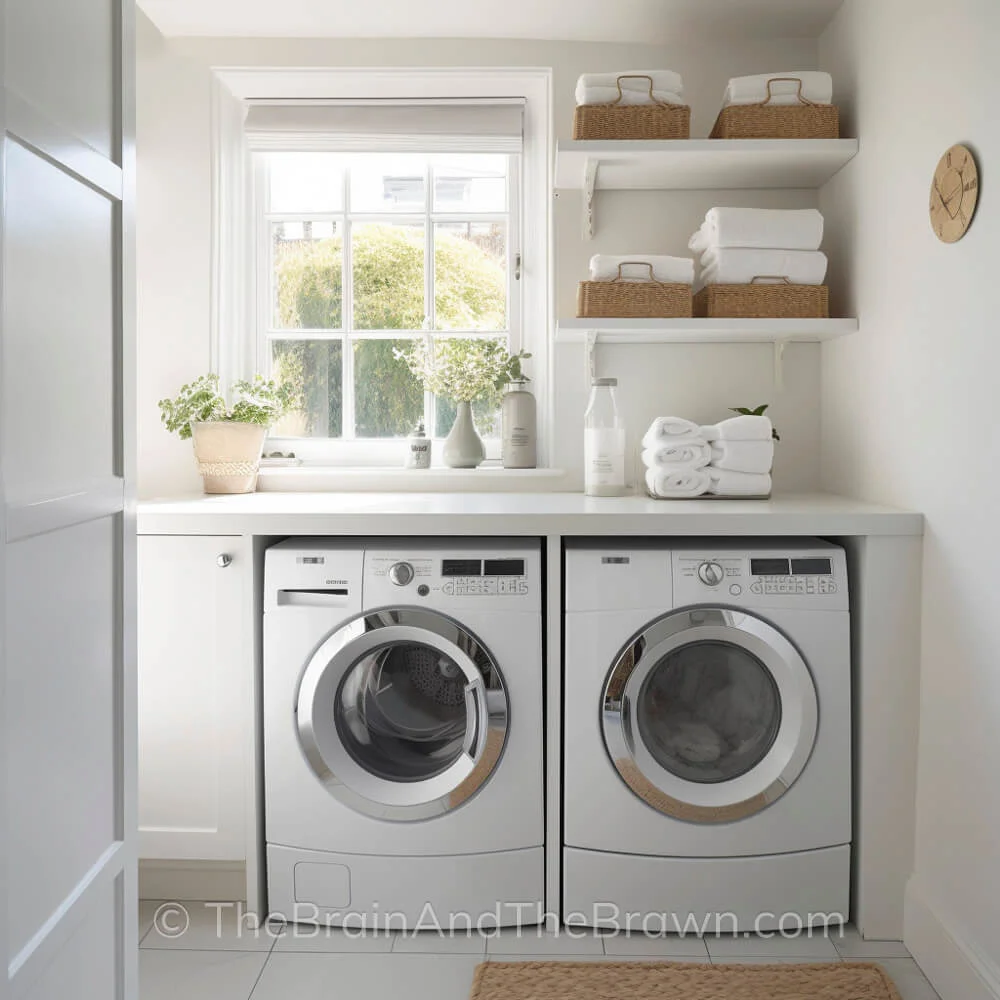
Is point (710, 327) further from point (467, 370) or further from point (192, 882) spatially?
point (192, 882)

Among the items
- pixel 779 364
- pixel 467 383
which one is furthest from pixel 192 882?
pixel 779 364

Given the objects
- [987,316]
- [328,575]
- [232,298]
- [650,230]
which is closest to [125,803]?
[328,575]

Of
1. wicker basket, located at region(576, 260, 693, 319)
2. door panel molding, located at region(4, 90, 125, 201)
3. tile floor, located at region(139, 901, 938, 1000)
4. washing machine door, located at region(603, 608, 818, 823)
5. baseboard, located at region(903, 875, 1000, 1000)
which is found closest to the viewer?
door panel molding, located at region(4, 90, 125, 201)

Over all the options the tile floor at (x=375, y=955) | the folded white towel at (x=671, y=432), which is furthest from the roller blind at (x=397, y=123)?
the tile floor at (x=375, y=955)

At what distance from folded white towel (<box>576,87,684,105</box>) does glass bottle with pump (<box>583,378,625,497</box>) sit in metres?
0.72

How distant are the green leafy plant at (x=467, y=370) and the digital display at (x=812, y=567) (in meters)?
1.13

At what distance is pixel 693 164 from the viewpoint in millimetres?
2443

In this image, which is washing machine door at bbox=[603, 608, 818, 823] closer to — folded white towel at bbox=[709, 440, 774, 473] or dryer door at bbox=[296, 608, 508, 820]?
dryer door at bbox=[296, 608, 508, 820]

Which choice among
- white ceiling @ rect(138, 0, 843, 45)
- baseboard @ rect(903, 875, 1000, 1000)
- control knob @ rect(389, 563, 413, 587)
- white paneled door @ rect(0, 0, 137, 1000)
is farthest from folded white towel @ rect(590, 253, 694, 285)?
baseboard @ rect(903, 875, 1000, 1000)

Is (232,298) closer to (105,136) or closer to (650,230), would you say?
(650,230)

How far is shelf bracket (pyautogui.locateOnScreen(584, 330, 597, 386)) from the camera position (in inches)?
101

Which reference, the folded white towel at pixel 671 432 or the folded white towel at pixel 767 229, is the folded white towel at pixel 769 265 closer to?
the folded white towel at pixel 767 229

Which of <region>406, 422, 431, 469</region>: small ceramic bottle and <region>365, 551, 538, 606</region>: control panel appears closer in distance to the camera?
<region>365, 551, 538, 606</region>: control panel

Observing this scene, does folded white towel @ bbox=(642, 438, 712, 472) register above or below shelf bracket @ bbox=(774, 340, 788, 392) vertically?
below
